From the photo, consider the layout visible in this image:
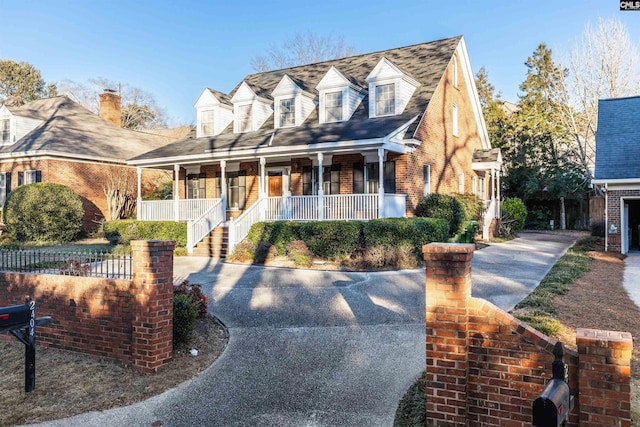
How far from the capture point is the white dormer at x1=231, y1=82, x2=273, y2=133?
20766 millimetres

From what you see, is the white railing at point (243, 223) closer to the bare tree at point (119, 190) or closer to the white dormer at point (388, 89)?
the white dormer at point (388, 89)

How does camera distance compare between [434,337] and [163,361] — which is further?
[163,361]

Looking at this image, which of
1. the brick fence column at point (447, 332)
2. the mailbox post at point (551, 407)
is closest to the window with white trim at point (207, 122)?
the brick fence column at point (447, 332)

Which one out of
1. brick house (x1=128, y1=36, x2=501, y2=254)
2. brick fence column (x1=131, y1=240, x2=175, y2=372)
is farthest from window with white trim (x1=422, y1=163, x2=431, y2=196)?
brick fence column (x1=131, y1=240, x2=175, y2=372)

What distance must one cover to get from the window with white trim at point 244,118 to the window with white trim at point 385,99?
19.9 ft

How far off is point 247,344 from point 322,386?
1.81 meters

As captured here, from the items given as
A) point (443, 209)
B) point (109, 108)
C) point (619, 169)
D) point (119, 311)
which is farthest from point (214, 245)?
point (109, 108)

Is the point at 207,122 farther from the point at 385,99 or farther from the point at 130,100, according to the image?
the point at 130,100

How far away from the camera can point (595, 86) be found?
27891 mm

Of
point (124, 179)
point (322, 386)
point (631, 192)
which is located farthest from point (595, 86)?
point (322, 386)

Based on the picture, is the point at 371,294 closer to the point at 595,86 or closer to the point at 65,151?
the point at 65,151

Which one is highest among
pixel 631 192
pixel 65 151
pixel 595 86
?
pixel 595 86

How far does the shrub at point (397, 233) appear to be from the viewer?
44.1 feet

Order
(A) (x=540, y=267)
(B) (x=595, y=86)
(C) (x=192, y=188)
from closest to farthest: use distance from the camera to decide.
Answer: (A) (x=540, y=267), (C) (x=192, y=188), (B) (x=595, y=86)
